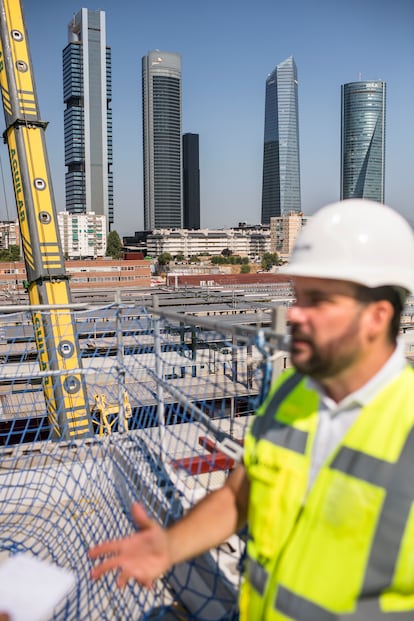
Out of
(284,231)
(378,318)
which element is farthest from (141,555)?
(284,231)

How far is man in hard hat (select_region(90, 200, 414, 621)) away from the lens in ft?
3.78

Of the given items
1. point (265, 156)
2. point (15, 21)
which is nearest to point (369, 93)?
point (265, 156)

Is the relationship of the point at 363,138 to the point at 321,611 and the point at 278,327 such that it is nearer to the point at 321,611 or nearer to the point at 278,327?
the point at 278,327

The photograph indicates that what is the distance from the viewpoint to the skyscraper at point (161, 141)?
152 meters

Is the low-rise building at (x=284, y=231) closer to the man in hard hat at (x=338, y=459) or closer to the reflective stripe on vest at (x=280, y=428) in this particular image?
the reflective stripe on vest at (x=280, y=428)

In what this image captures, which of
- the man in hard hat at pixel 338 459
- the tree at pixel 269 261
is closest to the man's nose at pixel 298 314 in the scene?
the man in hard hat at pixel 338 459

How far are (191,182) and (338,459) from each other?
577ft

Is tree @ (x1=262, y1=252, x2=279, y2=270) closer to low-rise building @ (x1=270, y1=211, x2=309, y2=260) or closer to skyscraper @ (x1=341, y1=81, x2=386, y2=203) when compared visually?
low-rise building @ (x1=270, y1=211, x2=309, y2=260)

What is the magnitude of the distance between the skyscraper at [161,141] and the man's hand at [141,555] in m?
154

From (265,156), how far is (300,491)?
15992 cm

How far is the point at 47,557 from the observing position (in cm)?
292

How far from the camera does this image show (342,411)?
4.21 feet

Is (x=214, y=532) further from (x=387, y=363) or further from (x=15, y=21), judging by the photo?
(x=15, y=21)

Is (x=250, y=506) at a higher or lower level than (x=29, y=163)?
lower
